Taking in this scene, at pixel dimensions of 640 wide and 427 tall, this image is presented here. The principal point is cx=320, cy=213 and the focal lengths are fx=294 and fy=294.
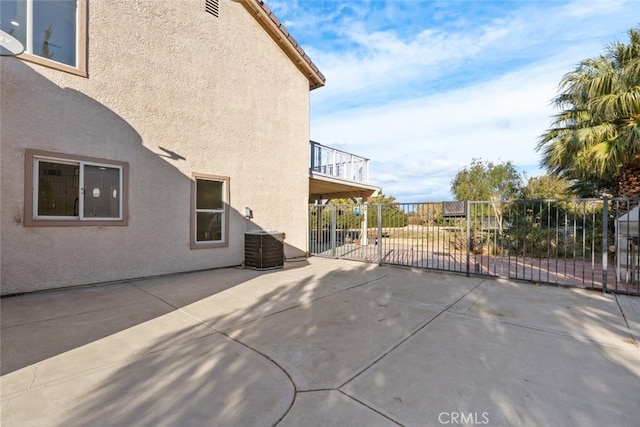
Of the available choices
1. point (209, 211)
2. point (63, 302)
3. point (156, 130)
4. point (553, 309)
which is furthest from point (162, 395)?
point (156, 130)

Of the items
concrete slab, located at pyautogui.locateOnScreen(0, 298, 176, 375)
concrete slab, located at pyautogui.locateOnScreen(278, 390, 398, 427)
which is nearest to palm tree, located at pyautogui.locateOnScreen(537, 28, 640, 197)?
concrete slab, located at pyautogui.locateOnScreen(278, 390, 398, 427)

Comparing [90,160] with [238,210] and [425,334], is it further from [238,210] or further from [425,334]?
[425,334]

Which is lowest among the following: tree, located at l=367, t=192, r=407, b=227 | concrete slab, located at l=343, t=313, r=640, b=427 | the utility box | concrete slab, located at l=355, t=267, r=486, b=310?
concrete slab, located at l=355, t=267, r=486, b=310

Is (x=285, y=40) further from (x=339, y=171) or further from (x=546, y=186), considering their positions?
(x=546, y=186)

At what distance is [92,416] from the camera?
209 cm

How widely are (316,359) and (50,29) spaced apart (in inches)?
292

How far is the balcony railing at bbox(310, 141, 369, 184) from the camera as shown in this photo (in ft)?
37.3

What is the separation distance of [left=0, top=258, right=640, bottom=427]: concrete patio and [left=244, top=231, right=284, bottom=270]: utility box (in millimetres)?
2286

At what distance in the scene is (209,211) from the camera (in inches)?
304

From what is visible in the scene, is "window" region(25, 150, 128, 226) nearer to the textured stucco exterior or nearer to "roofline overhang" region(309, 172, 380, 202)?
the textured stucco exterior

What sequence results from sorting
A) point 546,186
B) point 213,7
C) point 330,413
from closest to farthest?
point 330,413
point 213,7
point 546,186

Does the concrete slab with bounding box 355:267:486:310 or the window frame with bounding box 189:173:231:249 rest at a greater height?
the window frame with bounding box 189:173:231:249

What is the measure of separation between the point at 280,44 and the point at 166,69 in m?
4.16

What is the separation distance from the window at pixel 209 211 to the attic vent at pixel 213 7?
14.4 ft
